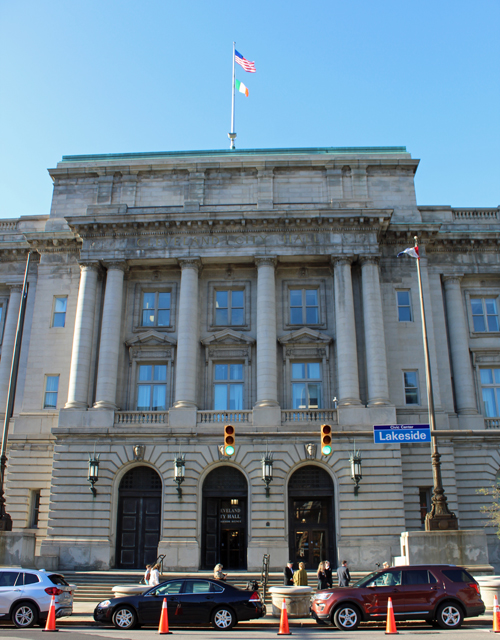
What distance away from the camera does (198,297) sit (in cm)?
3747

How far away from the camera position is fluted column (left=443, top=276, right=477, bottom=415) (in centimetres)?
3597

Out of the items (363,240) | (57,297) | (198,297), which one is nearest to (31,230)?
(57,297)

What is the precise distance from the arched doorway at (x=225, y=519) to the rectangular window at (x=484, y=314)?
17761 millimetres

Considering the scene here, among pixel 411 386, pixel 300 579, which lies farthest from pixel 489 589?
pixel 411 386

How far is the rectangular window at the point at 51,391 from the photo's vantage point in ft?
119

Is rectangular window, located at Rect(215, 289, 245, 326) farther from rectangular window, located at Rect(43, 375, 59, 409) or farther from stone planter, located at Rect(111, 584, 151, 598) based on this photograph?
stone planter, located at Rect(111, 584, 151, 598)

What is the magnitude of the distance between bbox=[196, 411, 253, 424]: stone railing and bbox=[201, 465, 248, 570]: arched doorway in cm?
256

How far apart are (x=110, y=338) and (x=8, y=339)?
26.3 feet

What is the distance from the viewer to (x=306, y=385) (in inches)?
1406

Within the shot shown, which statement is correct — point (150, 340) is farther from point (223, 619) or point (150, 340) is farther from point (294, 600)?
point (223, 619)

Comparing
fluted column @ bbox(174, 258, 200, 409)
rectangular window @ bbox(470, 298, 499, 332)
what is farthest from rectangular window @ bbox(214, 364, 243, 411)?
rectangular window @ bbox(470, 298, 499, 332)

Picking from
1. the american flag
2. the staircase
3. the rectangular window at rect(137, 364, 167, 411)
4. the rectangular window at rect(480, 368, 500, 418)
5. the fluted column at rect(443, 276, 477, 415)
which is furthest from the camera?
the american flag

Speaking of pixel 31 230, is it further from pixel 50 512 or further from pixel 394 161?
pixel 394 161

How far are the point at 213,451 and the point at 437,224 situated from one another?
19195 mm
